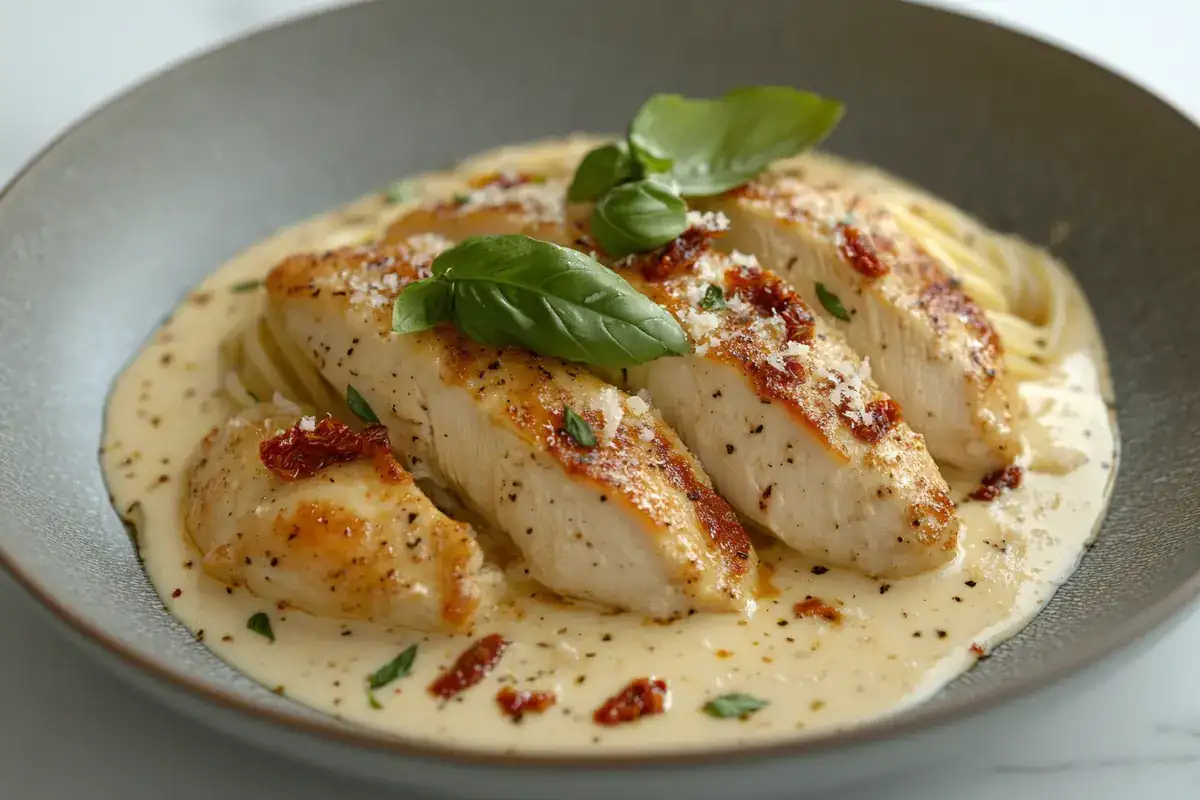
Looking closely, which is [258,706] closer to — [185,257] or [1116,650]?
[1116,650]

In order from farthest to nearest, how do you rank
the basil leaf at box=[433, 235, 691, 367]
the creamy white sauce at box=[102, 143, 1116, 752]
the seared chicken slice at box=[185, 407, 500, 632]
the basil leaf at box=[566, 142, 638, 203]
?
the basil leaf at box=[566, 142, 638, 203]
the basil leaf at box=[433, 235, 691, 367]
the seared chicken slice at box=[185, 407, 500, 632]
the creamy white sauce at box=[102, 143, 1116, 752]

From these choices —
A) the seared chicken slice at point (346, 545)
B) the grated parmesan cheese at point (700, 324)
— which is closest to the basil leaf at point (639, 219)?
the grated parmesan cheese at point (700, 324)

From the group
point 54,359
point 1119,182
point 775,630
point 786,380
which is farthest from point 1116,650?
point 54,359

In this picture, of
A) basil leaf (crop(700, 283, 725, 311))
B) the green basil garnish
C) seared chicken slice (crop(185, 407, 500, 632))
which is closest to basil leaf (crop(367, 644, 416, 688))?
seared chicken slice (crop(185, 407, 500, 632))

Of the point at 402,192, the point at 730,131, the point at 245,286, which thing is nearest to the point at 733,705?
the point at 730,131

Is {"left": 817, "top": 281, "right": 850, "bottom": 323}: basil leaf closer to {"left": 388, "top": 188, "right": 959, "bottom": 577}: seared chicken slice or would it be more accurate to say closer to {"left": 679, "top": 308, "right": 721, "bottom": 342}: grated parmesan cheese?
{"left": 388, "top": 188, "right": 959, "bottom": 577}: seared chicken slice

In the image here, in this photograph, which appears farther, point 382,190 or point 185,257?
point 382,190
